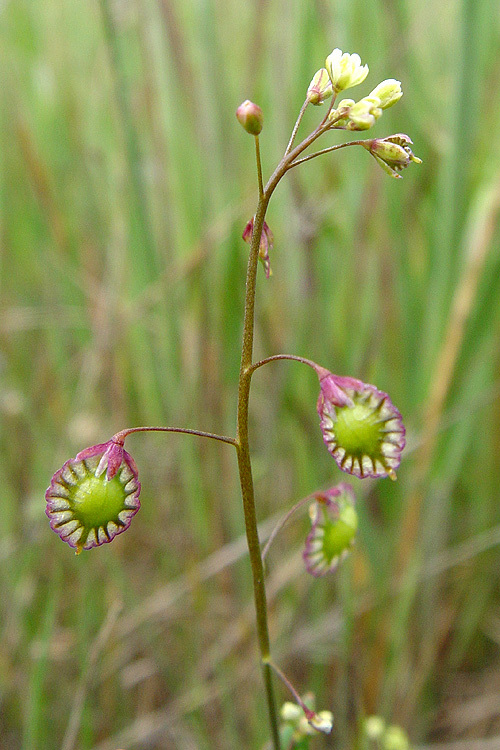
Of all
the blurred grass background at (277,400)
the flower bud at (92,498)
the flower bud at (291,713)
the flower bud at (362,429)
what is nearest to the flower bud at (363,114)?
the flower bud at (362,429)

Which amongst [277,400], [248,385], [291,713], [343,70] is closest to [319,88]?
[343,70]

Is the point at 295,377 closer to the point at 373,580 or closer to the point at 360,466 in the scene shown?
the point at 373,580

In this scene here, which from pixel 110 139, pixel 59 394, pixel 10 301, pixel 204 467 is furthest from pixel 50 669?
pixel 110 139

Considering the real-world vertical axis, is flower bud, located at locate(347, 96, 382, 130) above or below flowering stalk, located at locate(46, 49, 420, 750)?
above

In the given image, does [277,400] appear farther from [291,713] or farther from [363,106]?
[363,106]

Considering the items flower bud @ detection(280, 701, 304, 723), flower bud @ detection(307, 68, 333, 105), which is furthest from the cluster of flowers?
flower bud @ detection(280, 701, 304, 723)

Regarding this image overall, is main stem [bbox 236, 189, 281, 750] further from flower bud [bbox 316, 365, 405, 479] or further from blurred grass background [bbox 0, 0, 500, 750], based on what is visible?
blurred grass background [bbox 0, 0, 500, 750]

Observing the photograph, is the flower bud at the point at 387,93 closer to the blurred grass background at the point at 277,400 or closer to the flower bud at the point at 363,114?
the flower bud at the point at 363,114
